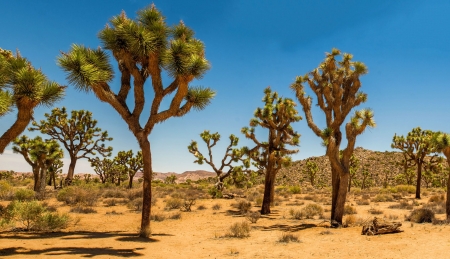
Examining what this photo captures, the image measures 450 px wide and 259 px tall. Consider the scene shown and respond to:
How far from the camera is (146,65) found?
11531 mm

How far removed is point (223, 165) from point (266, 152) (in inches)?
394

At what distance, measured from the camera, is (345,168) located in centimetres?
1298

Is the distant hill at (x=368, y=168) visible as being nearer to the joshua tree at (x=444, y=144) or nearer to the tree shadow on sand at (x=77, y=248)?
the joshua tree at (x=444, y=144)

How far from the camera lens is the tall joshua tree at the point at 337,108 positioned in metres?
12.8

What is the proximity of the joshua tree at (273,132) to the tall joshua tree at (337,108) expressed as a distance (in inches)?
116

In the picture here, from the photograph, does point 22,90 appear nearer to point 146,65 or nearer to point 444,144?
point 146,65

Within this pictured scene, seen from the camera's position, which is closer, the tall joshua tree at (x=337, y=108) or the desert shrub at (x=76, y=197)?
the tall joshua tree at (x=337, y=108)

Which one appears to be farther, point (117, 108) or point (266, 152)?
point (266, 152)

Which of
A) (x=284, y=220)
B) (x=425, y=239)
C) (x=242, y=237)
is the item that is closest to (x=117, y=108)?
(x=242, y=237)

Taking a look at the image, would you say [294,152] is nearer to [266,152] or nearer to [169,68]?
[266,152]

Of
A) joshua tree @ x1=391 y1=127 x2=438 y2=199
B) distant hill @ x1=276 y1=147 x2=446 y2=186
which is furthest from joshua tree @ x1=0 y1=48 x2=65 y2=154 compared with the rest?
distant hill @ x1=276 y1=147 x2=446 y2=186

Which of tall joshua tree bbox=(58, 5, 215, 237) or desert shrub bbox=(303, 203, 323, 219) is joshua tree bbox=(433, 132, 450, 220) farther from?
tall joshua tree bbox=(58, 5, 215, 237)

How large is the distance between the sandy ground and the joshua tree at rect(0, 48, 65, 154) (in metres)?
3.26

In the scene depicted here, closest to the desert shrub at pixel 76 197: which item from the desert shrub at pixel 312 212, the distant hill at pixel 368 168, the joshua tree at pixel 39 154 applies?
the joshua tree at pixel 39 154
